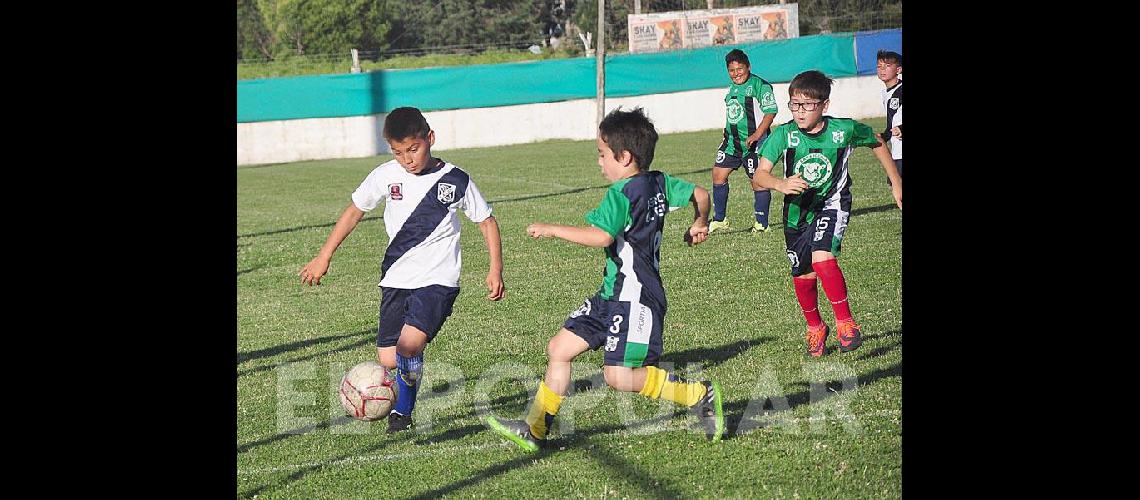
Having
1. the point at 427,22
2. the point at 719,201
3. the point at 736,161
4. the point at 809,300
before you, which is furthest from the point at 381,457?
the point at 427,22

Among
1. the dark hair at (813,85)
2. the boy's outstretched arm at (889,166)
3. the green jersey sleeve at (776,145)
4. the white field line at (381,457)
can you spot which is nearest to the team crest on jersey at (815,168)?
the green jersey sleeve at (776,145)

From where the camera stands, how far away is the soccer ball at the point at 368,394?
5.80 meters

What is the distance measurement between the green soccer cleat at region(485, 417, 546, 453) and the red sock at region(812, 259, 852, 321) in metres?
2.55

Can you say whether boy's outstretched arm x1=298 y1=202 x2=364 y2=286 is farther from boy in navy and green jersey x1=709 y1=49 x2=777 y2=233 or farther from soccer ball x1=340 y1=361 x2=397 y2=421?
boy in navy and green jersey x1=709 y1=49 x2=777 y2=233

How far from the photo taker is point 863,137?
7281 mm

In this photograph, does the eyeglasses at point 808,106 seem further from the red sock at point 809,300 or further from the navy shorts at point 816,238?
the red sock at point 809,300

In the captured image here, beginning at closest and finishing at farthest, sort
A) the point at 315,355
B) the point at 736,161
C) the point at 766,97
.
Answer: the point at 315,355, the point at 766,97, the point at 736,161

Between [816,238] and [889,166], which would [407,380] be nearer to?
[816,238]

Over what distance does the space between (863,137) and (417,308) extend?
10.3ft

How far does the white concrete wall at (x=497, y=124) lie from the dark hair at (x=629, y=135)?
25039 millimetres
